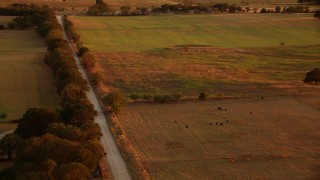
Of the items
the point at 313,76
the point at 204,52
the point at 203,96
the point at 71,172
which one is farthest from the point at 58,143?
the point at 204,52

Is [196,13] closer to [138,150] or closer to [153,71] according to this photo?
[153,71]

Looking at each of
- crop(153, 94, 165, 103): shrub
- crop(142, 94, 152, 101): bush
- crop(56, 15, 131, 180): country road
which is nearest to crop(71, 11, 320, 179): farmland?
crop(153, 94, 165, 103): shrub

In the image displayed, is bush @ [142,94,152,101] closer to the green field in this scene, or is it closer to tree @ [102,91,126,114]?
tree @ [102,91,126,114]

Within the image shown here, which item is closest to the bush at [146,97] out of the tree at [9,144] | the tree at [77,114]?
the tree at [77,114]

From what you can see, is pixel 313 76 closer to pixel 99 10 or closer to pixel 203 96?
pixel 203 96

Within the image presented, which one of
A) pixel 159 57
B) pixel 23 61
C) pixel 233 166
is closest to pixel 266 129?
pixel 233 166

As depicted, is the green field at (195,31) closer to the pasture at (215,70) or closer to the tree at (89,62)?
the pasture at (215,70)
